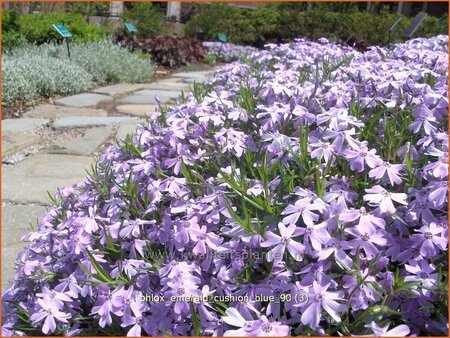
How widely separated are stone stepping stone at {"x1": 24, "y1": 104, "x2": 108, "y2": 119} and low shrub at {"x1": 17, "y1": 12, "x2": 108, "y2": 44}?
12.0 feet

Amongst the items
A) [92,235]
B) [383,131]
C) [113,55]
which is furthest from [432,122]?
[113,55]

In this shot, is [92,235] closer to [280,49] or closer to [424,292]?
[424,292]

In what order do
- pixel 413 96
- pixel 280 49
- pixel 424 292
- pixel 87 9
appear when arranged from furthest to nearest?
1. pixel 87 9
2. pixel 280 49
3. pixel 413 96
4. pixel 424 292

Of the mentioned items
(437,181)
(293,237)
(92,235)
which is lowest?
(92,235)

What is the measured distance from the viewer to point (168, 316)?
3.78 ft

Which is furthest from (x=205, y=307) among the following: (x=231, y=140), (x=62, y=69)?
(x=62, y=69)

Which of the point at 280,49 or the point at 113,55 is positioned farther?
the point at 113,55

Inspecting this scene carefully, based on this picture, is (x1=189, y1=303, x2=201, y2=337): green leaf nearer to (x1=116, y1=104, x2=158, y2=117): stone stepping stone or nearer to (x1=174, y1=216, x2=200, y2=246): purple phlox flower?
(x1=174, y1=216, x2=200, y2=246): purple phlox flower

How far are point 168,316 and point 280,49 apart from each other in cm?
321

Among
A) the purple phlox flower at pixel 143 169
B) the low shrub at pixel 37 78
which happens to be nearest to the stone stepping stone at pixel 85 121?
the low shrub at pixel 37 78

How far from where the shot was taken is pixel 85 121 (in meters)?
4.77

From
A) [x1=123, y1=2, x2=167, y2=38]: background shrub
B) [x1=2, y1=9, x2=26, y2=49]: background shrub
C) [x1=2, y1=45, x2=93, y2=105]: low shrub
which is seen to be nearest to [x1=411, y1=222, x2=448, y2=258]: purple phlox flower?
[x1=2, y1=45, x2=93, y2=105]: low shrub

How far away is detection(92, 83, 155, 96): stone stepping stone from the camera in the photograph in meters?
6.47

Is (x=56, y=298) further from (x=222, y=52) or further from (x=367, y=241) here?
(x=222, y=52)
